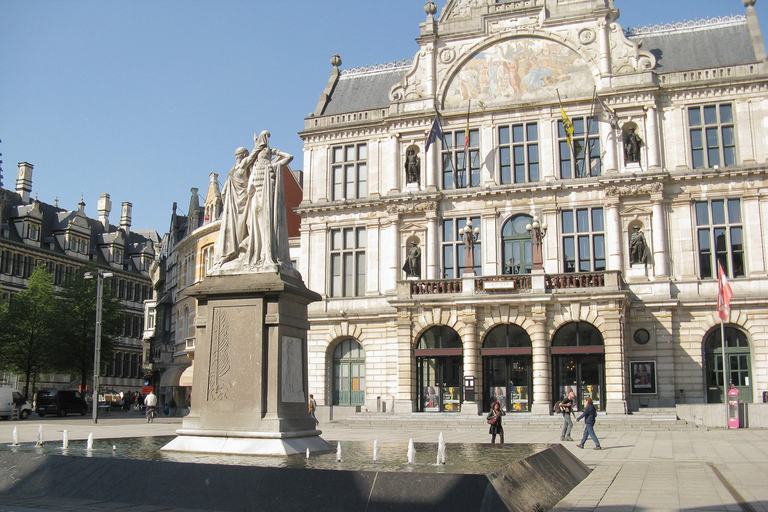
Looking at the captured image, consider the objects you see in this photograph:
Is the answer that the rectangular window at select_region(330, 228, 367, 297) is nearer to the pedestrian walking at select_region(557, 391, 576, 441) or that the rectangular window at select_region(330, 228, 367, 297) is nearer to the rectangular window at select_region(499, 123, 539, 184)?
the rectangular window at select_region(499, 123, 539, 184)

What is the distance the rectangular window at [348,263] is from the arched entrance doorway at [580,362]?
1220cm

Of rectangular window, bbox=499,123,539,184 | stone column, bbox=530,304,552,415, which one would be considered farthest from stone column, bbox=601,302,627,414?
rectangular window, bbox=499,123,539,184

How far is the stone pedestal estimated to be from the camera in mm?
13109

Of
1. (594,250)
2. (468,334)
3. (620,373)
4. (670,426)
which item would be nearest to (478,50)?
(594,250)

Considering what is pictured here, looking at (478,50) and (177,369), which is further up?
(478,50)

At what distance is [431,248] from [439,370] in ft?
22.7

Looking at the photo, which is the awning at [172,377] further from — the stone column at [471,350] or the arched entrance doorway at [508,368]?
the arched entrance doorway at [508,368]

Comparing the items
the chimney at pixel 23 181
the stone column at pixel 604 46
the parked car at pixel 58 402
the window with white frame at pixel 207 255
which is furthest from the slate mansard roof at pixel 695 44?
the chimney at pixel 23 181

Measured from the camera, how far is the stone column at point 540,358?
37.1 m

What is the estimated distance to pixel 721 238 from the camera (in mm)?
38312

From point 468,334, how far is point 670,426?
10806 mm

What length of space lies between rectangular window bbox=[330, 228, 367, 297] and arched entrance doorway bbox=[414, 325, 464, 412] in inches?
229

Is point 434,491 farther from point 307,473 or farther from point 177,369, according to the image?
point 177,369

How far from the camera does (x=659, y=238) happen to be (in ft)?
127
